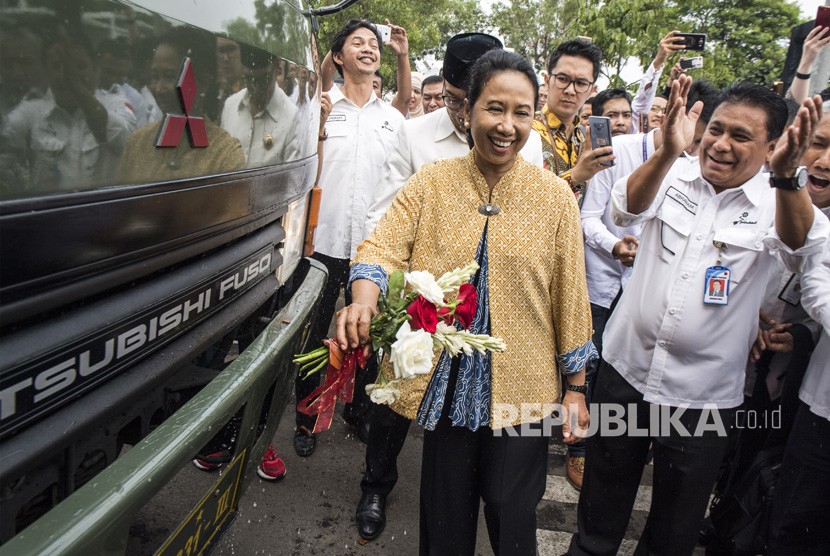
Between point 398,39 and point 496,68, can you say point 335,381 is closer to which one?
point 496,68

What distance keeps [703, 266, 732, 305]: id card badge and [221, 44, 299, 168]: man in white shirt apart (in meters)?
1.59

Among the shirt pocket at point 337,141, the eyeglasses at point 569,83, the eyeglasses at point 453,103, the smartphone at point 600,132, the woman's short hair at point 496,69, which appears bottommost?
the shirt pocket at point 337,141

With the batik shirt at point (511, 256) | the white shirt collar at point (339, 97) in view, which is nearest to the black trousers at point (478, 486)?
the batik shirt at point (511, 256)

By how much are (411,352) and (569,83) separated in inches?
107

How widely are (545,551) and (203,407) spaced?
6.75ft

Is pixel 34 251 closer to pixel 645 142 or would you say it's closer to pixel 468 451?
pixel 468 451

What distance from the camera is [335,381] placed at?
187 cm

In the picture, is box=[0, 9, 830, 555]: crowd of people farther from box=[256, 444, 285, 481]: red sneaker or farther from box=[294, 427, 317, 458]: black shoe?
box=[294, 427, 317, 458]: black shoe

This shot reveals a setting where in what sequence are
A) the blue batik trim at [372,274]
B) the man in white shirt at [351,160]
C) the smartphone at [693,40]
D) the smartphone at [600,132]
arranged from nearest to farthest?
the blue batik trim at [372,274] < the smartphone at [600,132] < the man in white shirt at [351,160] < the smartphone at [693,40]

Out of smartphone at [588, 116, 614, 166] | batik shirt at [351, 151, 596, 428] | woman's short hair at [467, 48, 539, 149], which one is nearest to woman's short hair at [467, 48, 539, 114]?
woman's short hair at [467, 48, 539, 149]

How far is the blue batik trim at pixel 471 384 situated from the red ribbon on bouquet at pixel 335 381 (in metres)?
0.33

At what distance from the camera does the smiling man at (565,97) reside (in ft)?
12.5

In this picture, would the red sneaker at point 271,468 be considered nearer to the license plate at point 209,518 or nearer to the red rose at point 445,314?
the license plate at point 209,518

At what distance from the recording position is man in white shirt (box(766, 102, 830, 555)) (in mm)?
2330
